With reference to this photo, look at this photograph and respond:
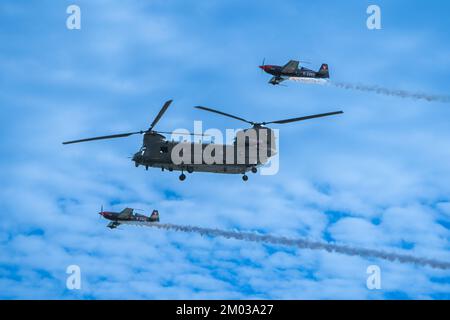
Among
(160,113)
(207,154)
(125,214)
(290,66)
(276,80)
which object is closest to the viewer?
(160,113)

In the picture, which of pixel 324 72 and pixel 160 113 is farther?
pixel 324 72

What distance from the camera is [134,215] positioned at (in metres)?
118

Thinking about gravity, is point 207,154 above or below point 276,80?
below

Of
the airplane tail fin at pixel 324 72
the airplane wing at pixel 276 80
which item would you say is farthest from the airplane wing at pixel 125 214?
the airplane tail fin at pixel 324 72

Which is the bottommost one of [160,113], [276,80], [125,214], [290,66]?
[125,214]

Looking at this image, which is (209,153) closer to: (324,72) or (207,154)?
(207,154)

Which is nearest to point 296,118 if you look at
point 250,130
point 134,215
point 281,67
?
point 250,130

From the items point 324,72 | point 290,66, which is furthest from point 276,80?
point 324,72

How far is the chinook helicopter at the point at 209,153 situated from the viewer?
3127 inches

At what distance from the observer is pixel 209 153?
3123 inches

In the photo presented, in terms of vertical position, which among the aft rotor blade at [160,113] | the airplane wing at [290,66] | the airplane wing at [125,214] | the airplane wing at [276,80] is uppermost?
the airplane wing at [290,66]

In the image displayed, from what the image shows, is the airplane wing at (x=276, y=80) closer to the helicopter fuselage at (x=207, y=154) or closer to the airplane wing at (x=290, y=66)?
the airplane wing at (x=290, y=66)
